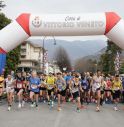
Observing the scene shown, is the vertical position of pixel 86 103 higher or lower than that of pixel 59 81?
lower

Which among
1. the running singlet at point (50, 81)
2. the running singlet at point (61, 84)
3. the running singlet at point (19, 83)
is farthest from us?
the running singlet at point (50, 81)

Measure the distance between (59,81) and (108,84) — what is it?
4788 millimetres

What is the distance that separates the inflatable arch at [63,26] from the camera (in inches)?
580

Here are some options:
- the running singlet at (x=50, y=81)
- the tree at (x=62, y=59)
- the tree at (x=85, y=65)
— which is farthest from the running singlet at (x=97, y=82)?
the tree at (x=85, y=65)

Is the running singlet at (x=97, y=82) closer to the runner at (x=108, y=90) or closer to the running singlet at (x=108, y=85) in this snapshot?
the runner at (x=108, y=90)

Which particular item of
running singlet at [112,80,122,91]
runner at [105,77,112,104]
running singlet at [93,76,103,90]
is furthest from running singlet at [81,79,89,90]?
runner at [105,77,112,104]

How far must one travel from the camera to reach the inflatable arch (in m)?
14.7

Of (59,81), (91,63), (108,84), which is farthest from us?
(91,63)

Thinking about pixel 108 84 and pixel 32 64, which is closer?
pixel 108 84

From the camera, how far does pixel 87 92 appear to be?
55.7ft

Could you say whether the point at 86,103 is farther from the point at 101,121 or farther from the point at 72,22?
the point at 101,121

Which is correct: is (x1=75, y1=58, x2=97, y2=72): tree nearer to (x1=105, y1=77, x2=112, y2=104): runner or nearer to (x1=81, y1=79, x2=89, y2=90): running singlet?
(x1=105, y1=77, x2=112, y2=104): runner

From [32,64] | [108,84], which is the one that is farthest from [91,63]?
[108,84]

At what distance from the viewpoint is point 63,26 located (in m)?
14.8
